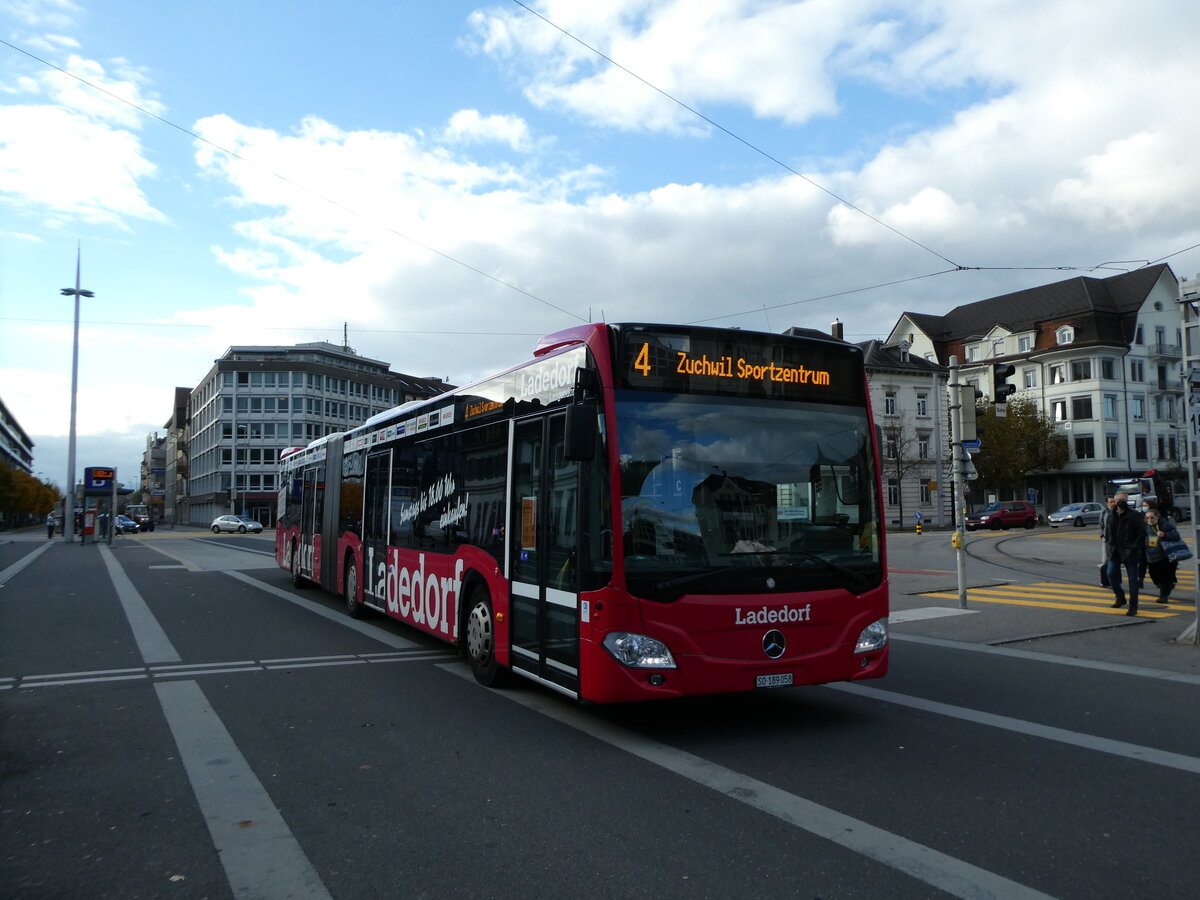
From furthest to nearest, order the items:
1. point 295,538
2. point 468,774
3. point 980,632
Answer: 1. point 295,538
2. point 980,632
3. point 468,774

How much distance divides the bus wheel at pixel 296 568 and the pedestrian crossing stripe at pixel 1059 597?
11313mm

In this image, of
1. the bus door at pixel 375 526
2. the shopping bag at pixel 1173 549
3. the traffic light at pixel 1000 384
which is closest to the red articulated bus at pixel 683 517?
the bus door at pixel 375 526

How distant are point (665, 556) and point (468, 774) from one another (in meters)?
1.81

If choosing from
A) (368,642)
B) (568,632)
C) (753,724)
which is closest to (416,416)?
(368,642)

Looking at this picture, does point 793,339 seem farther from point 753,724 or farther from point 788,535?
point 753,724

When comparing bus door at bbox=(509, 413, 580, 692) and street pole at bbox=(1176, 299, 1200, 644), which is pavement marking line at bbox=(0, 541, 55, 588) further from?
street pole at bbox=(1176, 299, 1200, 644)

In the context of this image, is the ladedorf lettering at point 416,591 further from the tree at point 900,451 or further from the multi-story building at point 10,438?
the multi-story building at point 10,438

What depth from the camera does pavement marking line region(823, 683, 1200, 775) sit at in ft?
19.3

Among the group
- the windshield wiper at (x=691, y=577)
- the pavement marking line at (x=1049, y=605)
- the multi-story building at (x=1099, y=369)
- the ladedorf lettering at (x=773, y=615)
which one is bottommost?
the pavement marking line at (x=1049, y=605)

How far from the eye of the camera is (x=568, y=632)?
6508 millimetres

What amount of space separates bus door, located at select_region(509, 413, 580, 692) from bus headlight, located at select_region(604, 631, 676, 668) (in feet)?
1.34

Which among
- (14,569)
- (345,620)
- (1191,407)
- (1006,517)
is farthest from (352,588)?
(1006,517)

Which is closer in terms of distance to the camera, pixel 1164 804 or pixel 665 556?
pixel 1164 804

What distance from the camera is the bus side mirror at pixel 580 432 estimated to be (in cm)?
599
